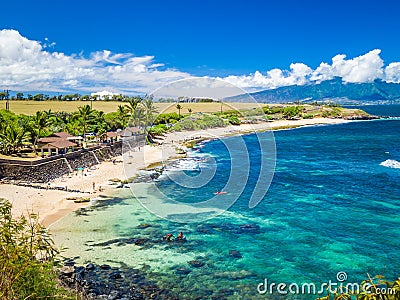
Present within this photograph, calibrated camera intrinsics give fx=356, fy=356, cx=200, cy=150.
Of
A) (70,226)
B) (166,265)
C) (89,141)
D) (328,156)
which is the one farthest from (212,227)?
(328,156)

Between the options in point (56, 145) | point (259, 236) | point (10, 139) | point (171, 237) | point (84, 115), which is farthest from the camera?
point (84, 115)

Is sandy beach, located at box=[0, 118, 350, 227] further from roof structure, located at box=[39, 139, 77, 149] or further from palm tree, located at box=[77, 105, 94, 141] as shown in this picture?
palm tree, located at box=[77, 105, 94, 141]

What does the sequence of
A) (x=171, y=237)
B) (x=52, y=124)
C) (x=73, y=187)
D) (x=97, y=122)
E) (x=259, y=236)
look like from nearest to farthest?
(x=171, y=237) < (x=259, y=236) < (x=73, y=187) < (x=52, y=124) < (x=97, y=122)

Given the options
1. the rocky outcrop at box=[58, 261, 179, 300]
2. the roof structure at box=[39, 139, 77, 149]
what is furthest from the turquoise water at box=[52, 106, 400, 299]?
the roof structure at box=[39, 139, 77, 149]

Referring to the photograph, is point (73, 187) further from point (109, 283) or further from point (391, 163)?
point (391, 163)

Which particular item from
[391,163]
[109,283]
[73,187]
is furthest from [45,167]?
[391,163]

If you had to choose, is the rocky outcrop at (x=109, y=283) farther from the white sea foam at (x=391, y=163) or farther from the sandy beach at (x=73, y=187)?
the white sea foam at (x=391, y=163)

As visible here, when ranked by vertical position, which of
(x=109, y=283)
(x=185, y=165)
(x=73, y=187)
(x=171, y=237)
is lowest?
(x=109, y=283)

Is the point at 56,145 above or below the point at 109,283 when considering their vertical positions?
above

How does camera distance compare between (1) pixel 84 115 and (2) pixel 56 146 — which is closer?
(2) pixel 56 146
